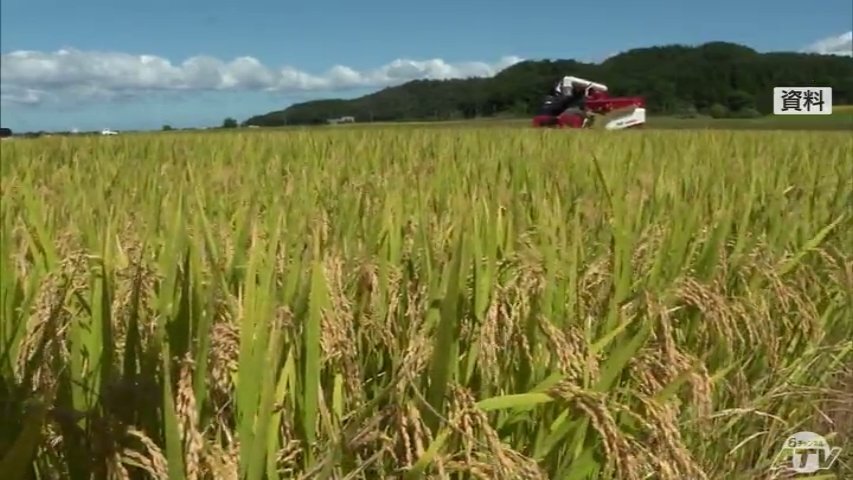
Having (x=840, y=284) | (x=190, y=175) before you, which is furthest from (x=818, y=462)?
(x=190, y=175)

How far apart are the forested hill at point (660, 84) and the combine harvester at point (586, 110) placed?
8.31m

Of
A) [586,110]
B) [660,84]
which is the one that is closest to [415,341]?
[660,84]

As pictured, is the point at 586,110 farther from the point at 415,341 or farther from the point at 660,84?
the point at 415,341

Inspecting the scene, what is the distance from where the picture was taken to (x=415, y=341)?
1.08 m

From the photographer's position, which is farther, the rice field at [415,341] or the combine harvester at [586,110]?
the combine harvester at [586,110]

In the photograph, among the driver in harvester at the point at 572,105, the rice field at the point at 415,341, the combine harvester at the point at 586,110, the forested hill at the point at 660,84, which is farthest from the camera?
the driver in harvester at the point at 572,105

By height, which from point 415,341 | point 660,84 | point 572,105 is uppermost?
point 572,105

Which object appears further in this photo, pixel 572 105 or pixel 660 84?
pixel 572 105

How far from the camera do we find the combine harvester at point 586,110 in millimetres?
15773

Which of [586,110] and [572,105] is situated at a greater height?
[572,105]

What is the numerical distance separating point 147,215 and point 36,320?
104 centimetres

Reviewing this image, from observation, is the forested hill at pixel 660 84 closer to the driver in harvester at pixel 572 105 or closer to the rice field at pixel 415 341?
the rice field at pixel 415 341

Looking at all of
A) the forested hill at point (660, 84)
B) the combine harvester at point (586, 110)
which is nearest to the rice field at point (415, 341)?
the forested hill at point (660, 84)

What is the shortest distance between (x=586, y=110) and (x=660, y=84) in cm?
1175
